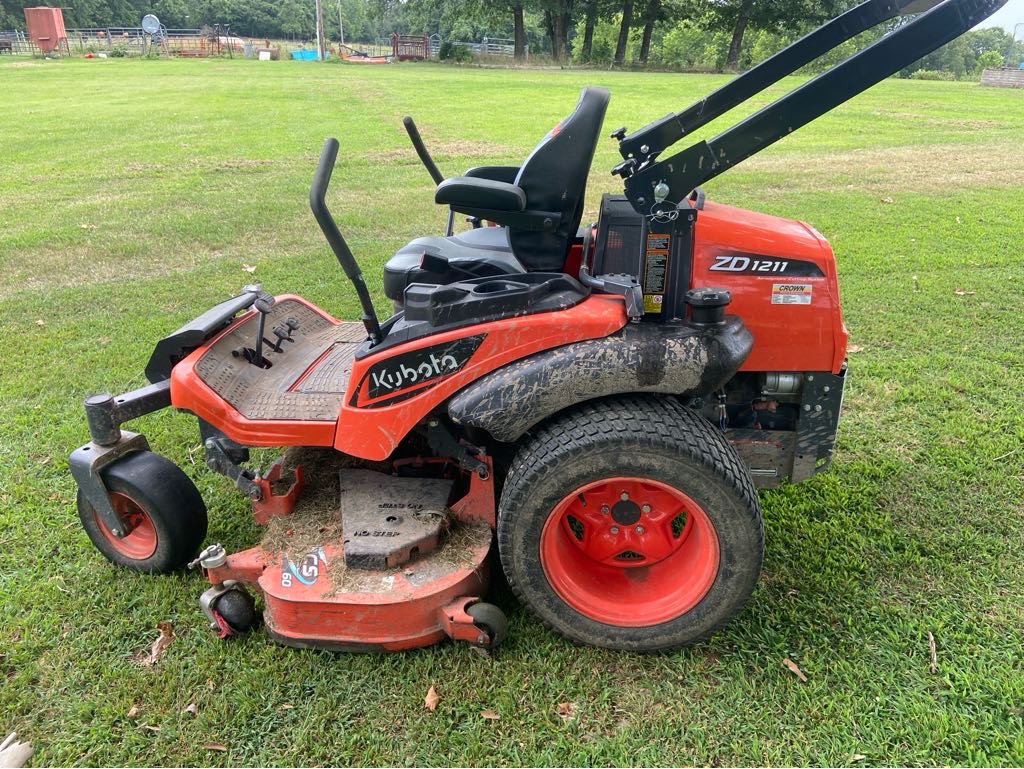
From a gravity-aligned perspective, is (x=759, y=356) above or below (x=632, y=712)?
above

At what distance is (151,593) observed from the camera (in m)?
2.64

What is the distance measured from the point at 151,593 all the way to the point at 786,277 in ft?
8.03

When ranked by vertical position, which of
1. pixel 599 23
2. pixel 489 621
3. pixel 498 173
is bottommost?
pixel 489 621

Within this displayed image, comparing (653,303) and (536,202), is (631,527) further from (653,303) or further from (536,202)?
(536,202)

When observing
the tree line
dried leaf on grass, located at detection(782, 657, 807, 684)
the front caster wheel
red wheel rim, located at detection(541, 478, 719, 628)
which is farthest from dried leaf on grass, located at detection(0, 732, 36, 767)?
the tree line

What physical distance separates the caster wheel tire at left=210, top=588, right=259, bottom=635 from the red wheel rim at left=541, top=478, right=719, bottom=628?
1006 mm

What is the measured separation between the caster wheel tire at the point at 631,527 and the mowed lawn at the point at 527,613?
0.16m

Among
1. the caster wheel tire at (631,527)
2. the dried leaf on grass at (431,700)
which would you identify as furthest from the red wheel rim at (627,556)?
the dried leaf on grass at (431,700)

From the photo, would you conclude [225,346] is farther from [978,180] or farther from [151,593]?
[978,180]

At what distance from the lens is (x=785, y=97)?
2.05 metres

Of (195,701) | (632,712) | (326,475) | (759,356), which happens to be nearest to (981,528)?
(759,356)

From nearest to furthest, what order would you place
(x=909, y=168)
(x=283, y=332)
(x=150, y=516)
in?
1. (x=150, y=516)
2. (x=283, y=332)
3. (x=909, y=168)

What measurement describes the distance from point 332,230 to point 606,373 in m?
0.92

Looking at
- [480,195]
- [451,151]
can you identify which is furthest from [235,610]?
[451,151]
